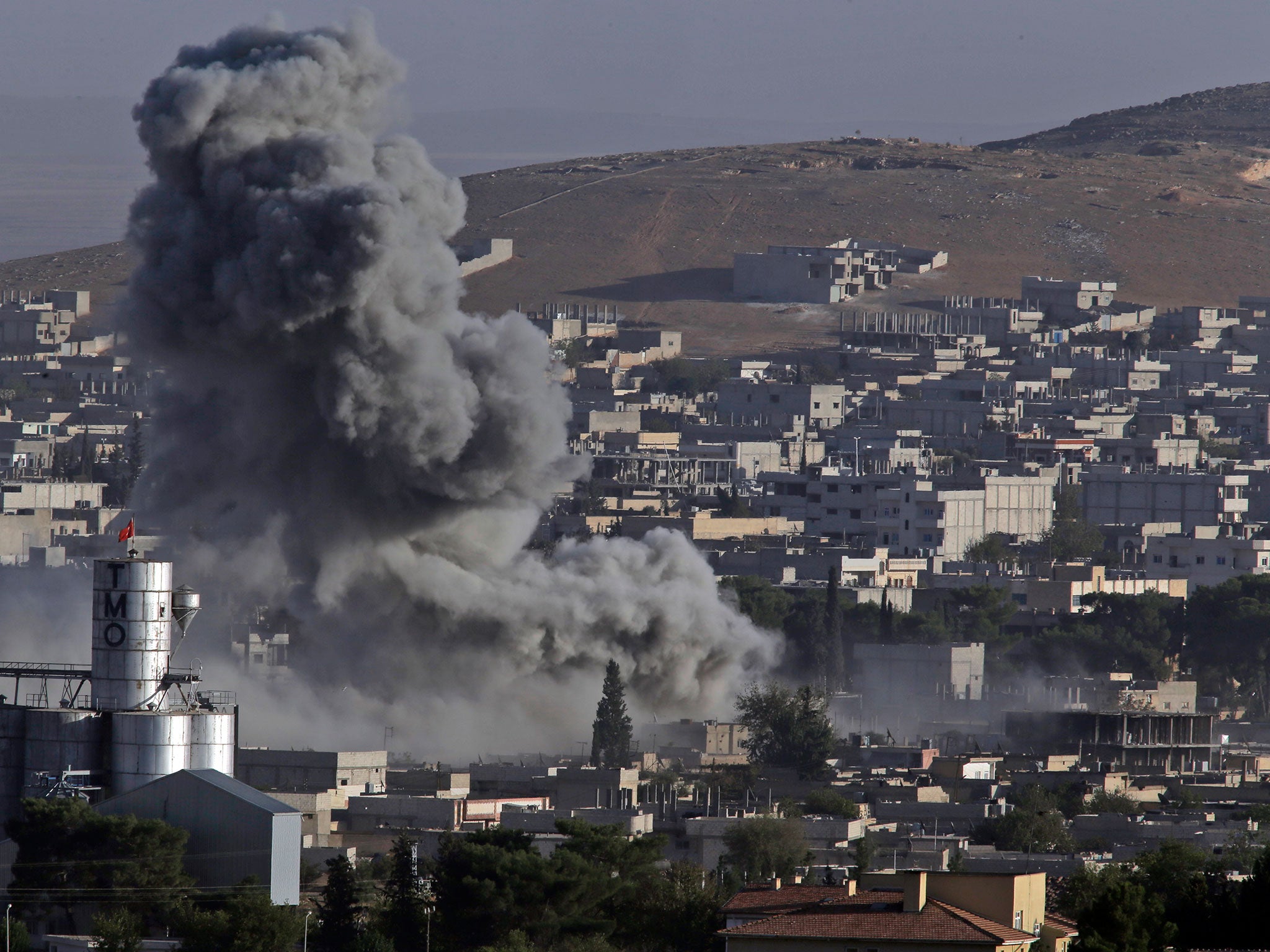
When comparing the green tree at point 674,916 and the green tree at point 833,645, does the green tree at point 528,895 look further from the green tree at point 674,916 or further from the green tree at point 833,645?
the green tree at point 833,645

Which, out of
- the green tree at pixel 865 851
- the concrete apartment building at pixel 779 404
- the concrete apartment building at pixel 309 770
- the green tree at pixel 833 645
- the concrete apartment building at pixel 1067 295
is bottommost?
the green tree at pixel 865 851

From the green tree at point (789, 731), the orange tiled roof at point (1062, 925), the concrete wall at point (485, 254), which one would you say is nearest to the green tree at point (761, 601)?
the green tree at point (789, 731)

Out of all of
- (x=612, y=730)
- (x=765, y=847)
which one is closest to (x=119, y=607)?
(x=765, y=847)

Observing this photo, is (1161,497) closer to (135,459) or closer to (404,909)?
(135,459)

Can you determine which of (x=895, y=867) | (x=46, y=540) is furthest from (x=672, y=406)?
(x=895, y=867)

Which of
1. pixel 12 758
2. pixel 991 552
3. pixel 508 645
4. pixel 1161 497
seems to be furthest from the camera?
pixel 1161 497

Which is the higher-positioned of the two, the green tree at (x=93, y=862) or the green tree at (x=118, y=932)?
the green tree at (x=93, y=862)

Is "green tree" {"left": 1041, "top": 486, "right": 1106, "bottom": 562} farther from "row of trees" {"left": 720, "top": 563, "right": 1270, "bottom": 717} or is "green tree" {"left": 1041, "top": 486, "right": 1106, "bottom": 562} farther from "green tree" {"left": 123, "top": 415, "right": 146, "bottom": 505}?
"green tree" {"left": 123, "top": 415, "right": 146, "bottom": 505}
